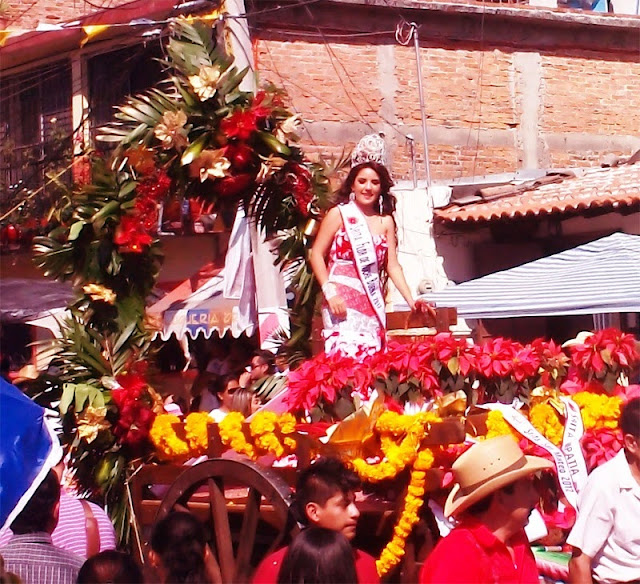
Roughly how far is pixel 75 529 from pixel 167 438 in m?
0.98

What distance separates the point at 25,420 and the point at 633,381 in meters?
2.87

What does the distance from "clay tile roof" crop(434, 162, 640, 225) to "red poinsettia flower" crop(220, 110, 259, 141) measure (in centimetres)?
627

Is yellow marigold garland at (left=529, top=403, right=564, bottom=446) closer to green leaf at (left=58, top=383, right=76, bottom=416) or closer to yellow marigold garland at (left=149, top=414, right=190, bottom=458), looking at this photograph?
yellow marigold garland at (left=149, top=414, right=190, bottom=458)

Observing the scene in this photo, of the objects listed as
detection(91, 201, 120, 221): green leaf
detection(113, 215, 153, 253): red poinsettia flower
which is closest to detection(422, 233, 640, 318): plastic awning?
detection(113, 215, 153, 253): red poinsettia flower

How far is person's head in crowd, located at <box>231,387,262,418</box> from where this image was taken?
6.73m

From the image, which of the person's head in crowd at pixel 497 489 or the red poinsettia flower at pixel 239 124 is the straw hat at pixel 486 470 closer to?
the person's head in crowd at pixel 497 489

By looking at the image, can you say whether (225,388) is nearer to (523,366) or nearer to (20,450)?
(523,366)

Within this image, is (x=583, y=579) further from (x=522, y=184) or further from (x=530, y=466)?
(x=522, y=184)

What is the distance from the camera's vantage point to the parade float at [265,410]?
4.90 m

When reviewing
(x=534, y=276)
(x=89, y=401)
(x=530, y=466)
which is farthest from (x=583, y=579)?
(x=534, y=276)

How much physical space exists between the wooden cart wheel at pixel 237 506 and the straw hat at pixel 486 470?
96 cm

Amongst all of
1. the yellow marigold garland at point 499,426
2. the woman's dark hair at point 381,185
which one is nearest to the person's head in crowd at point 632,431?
the yellow marigold garland at point 499,426

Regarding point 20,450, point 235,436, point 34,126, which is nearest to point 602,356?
point 235,436

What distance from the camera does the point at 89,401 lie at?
6.24 m
